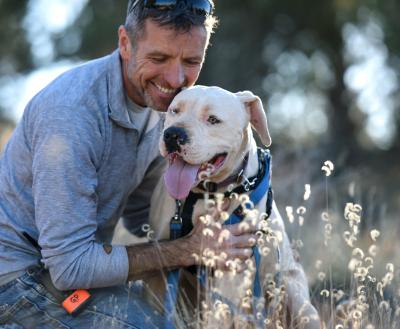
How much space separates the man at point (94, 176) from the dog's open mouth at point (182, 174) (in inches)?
10.9

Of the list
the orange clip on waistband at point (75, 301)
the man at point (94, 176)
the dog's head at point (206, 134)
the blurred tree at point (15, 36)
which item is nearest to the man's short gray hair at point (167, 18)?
the man at point (94, 176)

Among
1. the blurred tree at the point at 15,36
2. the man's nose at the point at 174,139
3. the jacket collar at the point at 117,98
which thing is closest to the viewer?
the man's nose at the point at 174,139

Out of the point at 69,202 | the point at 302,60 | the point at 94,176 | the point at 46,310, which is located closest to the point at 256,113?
the point at 94,176

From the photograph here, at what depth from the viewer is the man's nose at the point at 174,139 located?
4237 mm

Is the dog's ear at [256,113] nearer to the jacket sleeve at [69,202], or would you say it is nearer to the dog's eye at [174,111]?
the dog's eye at [174,111]

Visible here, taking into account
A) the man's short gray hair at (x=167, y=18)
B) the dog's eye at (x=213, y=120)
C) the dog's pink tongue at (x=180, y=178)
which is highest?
the man's short gray hair at (x=167, y=18)

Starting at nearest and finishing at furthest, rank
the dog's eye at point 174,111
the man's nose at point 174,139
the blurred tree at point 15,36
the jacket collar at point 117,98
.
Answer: the man's nose at point 174,139, the jacket collar at point 117,98, the dog's eye at point 174,111, the blurred tree at point 15,36

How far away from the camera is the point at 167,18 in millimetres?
4457

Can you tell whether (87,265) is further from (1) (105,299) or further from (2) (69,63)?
(2) (69,63)

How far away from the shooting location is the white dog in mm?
4223

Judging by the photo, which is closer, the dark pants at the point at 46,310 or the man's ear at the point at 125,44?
the dark pants at the point at 46,310

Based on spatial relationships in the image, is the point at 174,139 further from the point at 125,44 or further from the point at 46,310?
the point at 46,310

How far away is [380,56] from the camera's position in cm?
1277

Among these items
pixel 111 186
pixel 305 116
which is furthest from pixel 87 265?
pixel 305 116
